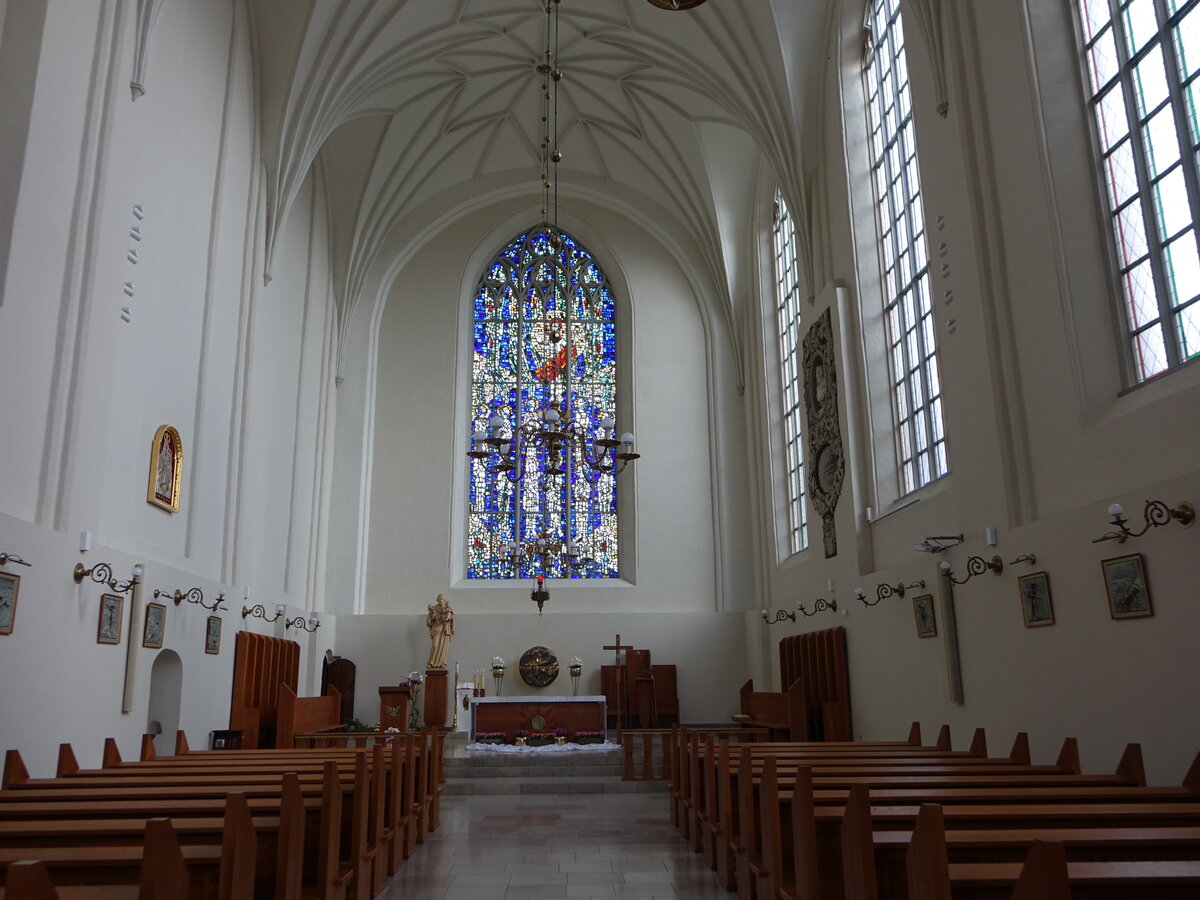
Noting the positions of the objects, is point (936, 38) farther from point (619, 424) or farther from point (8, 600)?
point (619, 424)

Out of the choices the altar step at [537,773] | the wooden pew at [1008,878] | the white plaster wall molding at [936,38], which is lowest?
Result: the altar step at [537,773]

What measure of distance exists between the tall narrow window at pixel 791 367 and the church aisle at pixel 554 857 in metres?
7.05

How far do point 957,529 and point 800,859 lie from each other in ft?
20.6

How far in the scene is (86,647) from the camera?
29.1 ft

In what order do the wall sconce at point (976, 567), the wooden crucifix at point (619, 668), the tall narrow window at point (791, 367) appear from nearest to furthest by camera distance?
the wall sconce at point (976, 567), the tall narrow window at point (791, 367), the wooden crucifix at point (619, 668)

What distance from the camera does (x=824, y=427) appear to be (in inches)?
551

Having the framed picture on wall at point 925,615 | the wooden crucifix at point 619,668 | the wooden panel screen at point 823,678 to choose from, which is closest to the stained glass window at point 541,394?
the wooden crucifix at point 619,668

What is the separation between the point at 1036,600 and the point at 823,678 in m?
5.95

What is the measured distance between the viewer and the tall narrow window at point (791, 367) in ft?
53.5

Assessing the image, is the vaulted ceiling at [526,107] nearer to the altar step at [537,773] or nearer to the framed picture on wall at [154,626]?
the framed picture on wall at [154,626]

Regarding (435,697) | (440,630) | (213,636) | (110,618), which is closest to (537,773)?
(435,697)

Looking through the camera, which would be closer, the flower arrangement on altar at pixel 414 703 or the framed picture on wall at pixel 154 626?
the framed picture on wall at pixel 154 626

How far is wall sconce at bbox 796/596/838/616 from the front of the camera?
13.7m

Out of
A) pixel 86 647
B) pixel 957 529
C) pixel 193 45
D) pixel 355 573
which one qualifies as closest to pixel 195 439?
pixel 86 647
